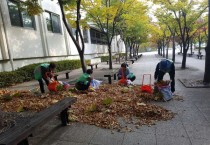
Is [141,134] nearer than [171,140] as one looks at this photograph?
No

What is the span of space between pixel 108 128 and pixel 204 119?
2252 millimetres

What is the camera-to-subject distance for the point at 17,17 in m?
11.8

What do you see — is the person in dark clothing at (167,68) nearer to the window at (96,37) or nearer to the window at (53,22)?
the window at (53,22)

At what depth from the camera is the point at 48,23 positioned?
1537 centimetres

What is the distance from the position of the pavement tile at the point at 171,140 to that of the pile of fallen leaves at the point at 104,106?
2.15ft

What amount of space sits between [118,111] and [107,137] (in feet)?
4.36

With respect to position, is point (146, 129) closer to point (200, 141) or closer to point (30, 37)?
point (200, 141)

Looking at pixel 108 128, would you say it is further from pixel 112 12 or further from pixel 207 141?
pixel 112 12

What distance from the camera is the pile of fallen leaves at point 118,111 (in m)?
4.23

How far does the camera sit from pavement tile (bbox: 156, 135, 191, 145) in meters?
3.24

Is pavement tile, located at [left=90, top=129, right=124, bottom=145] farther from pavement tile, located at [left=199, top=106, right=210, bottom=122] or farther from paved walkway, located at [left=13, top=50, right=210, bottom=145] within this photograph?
pavement tile, located at [left=199, top=106, right=210, bottom=122]

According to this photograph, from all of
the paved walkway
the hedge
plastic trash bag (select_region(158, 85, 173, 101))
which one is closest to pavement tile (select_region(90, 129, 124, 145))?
the paved walkway

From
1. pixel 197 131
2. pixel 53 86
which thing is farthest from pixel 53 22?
pixel 197 131

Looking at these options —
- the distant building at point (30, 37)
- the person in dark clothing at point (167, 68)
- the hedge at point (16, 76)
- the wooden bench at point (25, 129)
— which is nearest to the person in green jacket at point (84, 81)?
the person in dark clothing at point (167, 68)
